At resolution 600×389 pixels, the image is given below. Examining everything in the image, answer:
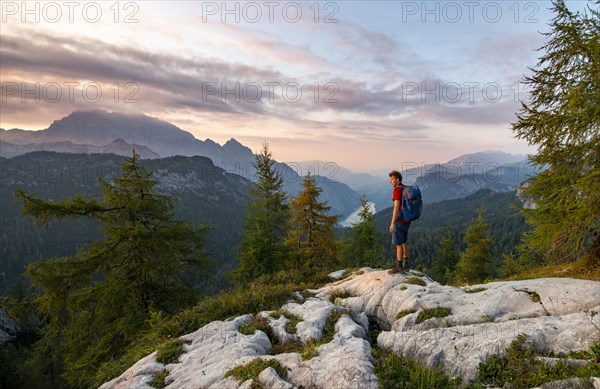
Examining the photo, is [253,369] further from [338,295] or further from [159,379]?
[338,295]

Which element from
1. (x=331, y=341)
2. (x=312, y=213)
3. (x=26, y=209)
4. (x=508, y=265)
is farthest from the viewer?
(x=508, y=265)

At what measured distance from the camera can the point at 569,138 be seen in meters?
11.1

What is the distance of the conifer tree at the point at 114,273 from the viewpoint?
12.3m

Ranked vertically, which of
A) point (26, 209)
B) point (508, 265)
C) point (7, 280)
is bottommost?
point (7, 280)

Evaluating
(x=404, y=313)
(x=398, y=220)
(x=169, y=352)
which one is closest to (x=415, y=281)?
(x=398, y=220)

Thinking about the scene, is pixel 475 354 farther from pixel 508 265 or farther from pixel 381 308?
pixel 508 265

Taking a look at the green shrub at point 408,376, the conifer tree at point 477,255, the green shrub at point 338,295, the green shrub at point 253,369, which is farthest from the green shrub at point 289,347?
the conifer tree at point 477,255

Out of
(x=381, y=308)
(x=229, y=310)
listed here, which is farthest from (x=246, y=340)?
(x=381, y=308)

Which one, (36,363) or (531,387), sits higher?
(531,387)

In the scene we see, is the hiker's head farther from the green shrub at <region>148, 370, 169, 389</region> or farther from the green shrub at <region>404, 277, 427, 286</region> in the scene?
the green shrub at <region>148, 370, 169, 389</region>

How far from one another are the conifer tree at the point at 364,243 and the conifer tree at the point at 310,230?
8.51 meters

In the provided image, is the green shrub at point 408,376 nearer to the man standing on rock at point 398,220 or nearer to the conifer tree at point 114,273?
the man standing on rock at point 398,220

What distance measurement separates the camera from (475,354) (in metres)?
5.67

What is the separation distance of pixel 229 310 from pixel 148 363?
136 inches
